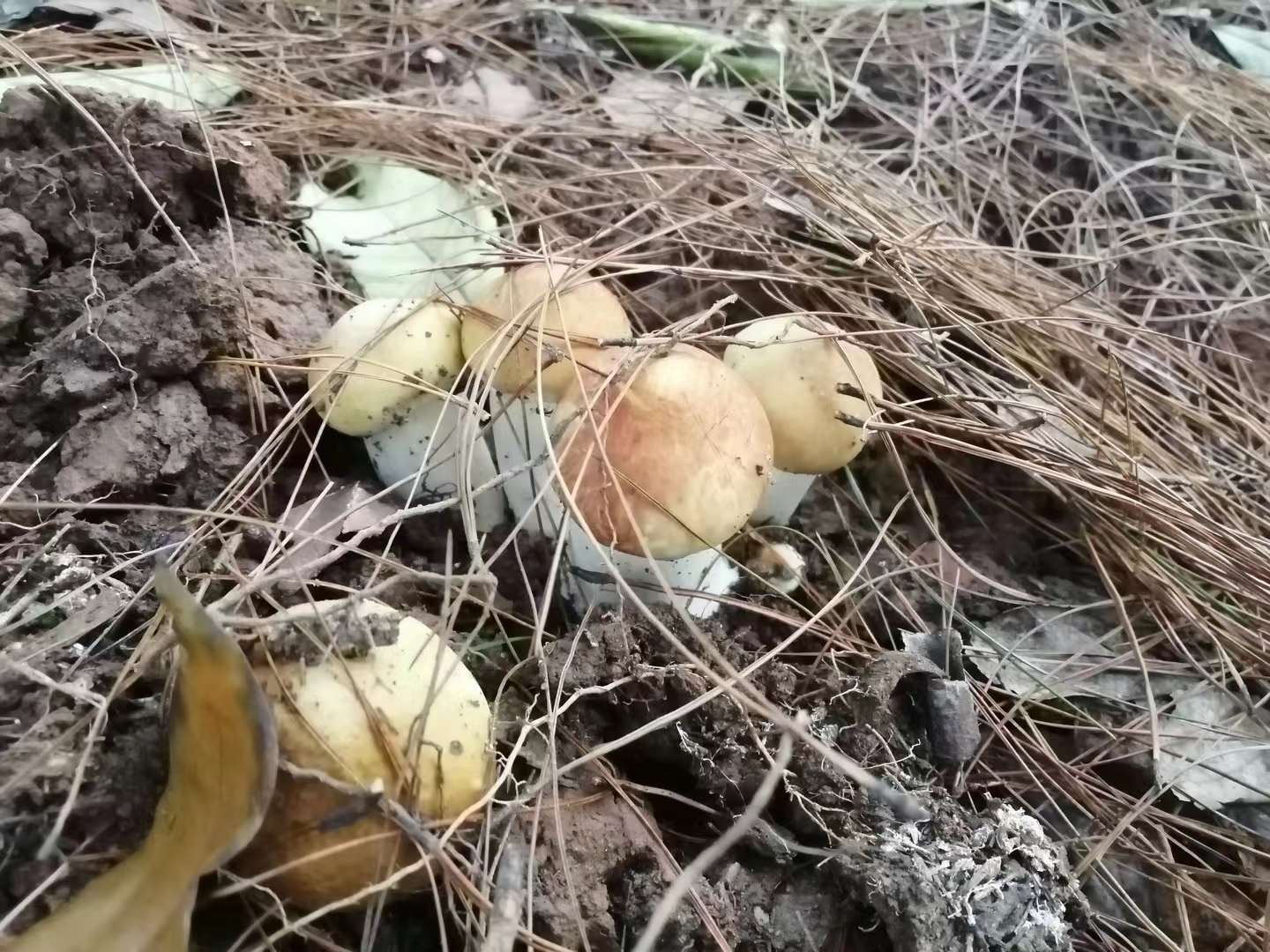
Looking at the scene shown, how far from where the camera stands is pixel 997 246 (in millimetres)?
2402

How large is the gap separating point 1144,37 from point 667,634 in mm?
3653

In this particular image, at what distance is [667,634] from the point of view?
48.9 inches

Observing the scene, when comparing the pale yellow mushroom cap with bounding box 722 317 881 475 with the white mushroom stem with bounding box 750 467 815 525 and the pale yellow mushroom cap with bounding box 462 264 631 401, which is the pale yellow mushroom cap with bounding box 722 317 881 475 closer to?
the white mushroom stem with bounding box 750 467 815 525

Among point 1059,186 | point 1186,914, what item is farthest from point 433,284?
point 1059,186

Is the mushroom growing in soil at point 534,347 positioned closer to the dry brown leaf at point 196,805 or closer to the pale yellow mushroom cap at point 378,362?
the pale yellow mushroom cap at point 378,362

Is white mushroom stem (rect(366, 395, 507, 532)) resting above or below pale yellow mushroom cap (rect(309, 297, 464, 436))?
below

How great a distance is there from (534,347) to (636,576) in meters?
0.48

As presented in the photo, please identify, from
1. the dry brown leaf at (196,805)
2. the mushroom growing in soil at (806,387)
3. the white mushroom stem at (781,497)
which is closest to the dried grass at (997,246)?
the mushroom growing in soil at (806,387)

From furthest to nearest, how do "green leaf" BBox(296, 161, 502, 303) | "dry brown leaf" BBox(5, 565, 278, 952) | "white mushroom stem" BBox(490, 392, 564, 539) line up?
"green leaf" BBox(296, 161, 502, 303) → "white mushroom stem" BBox(490, 392, 564, 539) → "dry brown leaf" BBox(5, 565, 278, 952)

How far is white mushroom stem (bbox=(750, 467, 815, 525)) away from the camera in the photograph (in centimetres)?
177

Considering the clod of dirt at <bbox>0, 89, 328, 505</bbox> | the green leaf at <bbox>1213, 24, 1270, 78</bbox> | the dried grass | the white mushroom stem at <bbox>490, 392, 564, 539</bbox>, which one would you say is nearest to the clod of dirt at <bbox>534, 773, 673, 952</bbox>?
the dried grass

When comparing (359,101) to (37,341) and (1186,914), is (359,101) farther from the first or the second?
(1186,914)

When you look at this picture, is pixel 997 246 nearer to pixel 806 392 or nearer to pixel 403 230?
pixel 806 392

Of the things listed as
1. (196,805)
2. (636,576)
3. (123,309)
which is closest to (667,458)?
(636,576)
